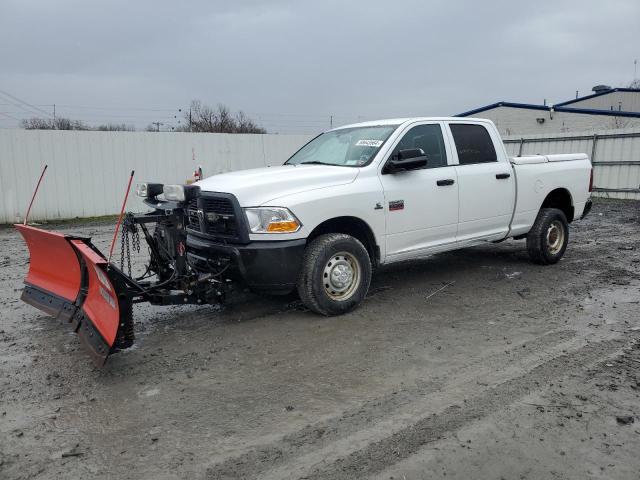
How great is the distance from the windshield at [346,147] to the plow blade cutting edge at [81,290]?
280 cm

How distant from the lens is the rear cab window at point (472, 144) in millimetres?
6551

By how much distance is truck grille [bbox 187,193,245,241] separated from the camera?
5.04 metres

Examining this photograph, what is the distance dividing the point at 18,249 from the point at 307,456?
909 centimetres

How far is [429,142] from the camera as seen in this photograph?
6285mm

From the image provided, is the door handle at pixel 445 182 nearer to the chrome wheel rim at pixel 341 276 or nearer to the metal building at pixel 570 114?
the chrome wheel rim at pixel 341 276

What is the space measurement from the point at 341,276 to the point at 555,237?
13.1 ft

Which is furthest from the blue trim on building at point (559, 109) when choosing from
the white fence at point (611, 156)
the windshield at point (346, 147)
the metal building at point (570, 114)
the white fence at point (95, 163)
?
the windshield at point (346, 147)

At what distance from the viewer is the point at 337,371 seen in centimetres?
420

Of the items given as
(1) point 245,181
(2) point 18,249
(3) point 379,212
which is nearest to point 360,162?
(3) point 379,212

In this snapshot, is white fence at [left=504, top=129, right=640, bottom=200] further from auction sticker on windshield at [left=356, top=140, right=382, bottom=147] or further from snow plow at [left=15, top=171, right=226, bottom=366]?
snow plow at [left=15, top=171, right=226, bottom=366]

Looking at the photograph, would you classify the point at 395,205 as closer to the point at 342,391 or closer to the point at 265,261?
the point at 265,261

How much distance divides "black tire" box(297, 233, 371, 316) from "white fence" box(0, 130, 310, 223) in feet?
37.8

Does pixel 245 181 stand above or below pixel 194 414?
above

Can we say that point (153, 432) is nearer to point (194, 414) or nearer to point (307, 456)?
point (194, 414)
